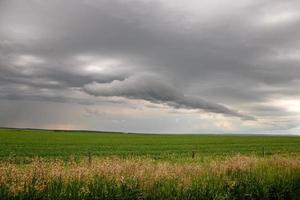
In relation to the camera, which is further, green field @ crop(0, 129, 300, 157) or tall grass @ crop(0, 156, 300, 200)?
green field @ crop(0, 129, 300, 157)

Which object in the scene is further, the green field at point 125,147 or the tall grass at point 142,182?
the green field at point 125,147

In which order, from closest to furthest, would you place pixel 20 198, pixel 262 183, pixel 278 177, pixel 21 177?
1. pixel 20 198
2. pixel 21 177
3. pixel 262 183
4. pixel 278 177

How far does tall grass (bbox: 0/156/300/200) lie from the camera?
10.0 m

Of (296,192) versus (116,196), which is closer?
(116,196)

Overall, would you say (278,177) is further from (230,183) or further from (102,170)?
(102,170)

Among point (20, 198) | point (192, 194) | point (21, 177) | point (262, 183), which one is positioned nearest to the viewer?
point (20, 198)

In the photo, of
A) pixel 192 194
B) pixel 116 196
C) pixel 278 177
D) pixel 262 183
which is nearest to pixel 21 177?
pixel 116 196

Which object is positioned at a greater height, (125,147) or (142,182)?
(142,182)

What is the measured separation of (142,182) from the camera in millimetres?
11391

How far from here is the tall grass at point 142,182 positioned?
32.9 ft

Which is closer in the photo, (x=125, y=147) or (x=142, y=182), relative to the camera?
(x=142, y=182)

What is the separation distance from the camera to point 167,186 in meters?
A: 11.4

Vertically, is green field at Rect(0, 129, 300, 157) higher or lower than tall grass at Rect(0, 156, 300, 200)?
lower

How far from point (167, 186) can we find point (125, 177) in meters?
1.39
